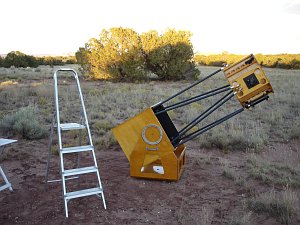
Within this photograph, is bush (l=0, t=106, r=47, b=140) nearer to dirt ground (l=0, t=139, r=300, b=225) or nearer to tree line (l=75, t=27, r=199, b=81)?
dirt ground (l=0, t=139, r=300, b=225)

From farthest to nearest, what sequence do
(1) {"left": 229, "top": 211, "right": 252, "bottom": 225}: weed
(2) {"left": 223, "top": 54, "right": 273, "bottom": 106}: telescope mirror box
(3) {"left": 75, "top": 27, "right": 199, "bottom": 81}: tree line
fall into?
(3) {"left": 75, "top": 27, "right": 199, "bottom": 81}: tree line, (2) {"left": 223, "top": 54, "right": 273, "bottom": 106}: telescope mirror box, (1) {"left": 229, "top": 211, "right": 252, "bottom": 225}: weed

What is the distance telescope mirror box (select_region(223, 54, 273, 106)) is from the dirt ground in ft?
5.03

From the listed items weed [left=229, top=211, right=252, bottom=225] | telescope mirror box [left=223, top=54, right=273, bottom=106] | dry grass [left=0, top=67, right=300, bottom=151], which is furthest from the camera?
dry grass [left=0, top=67, right=300, bottom=151]

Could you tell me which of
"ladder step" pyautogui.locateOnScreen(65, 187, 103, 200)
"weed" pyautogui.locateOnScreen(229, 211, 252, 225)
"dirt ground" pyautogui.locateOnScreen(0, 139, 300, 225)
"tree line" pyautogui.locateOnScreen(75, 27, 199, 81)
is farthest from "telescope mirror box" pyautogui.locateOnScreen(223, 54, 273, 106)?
"tree line" pyautogui.locateOnScreen(75, 27, 199, 81)

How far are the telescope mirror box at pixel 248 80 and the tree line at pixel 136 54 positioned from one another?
20081 mm

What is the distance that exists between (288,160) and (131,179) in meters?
3.38

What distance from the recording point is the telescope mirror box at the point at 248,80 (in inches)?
176

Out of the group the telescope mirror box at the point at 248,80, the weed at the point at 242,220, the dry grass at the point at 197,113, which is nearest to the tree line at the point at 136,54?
the dry grass at the point at 197,113

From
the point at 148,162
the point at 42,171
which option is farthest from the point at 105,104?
the point at 148,162

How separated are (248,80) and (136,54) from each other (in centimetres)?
2079

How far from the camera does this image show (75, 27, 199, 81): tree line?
24594 millimetres

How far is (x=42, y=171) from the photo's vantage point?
5.79 meters

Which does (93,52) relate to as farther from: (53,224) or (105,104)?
(53,224)

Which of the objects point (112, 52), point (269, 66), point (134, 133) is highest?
point (112, 52)
